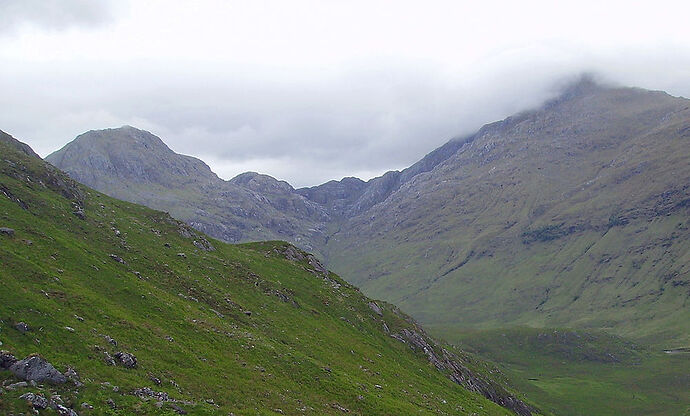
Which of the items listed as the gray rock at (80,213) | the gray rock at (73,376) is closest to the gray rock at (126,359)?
the gray rock at (73,376)

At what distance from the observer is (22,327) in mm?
33188

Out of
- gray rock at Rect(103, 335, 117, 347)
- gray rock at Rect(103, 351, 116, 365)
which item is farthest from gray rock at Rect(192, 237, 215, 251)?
gray rock at Rect(103, 351, 116, 365)

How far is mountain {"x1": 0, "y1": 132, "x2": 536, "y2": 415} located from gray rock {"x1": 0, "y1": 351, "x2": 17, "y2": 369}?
0.06 meters

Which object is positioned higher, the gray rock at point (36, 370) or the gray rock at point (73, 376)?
the gray rock at point (36, 370)

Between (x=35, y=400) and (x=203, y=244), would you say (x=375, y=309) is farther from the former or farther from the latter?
(x=35, y=400)

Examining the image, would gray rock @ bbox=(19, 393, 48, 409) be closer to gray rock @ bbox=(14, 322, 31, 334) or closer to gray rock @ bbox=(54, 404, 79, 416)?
gray rock @ bbox=(54, 404, 79, 416)

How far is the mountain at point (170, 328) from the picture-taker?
3269 centimetres

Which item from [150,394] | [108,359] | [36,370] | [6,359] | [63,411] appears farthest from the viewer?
[108,359]

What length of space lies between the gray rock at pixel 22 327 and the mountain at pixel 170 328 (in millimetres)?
92

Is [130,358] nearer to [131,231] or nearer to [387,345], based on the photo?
[131,231]

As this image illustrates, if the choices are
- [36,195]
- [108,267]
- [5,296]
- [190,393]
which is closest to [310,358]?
→ [190,393]

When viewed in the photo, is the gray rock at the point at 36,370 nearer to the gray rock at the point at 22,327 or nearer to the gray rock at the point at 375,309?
the gray rock at the point at 22,327

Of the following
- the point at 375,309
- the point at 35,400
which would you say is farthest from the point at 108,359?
the point at 375,309

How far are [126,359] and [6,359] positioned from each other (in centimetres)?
852
